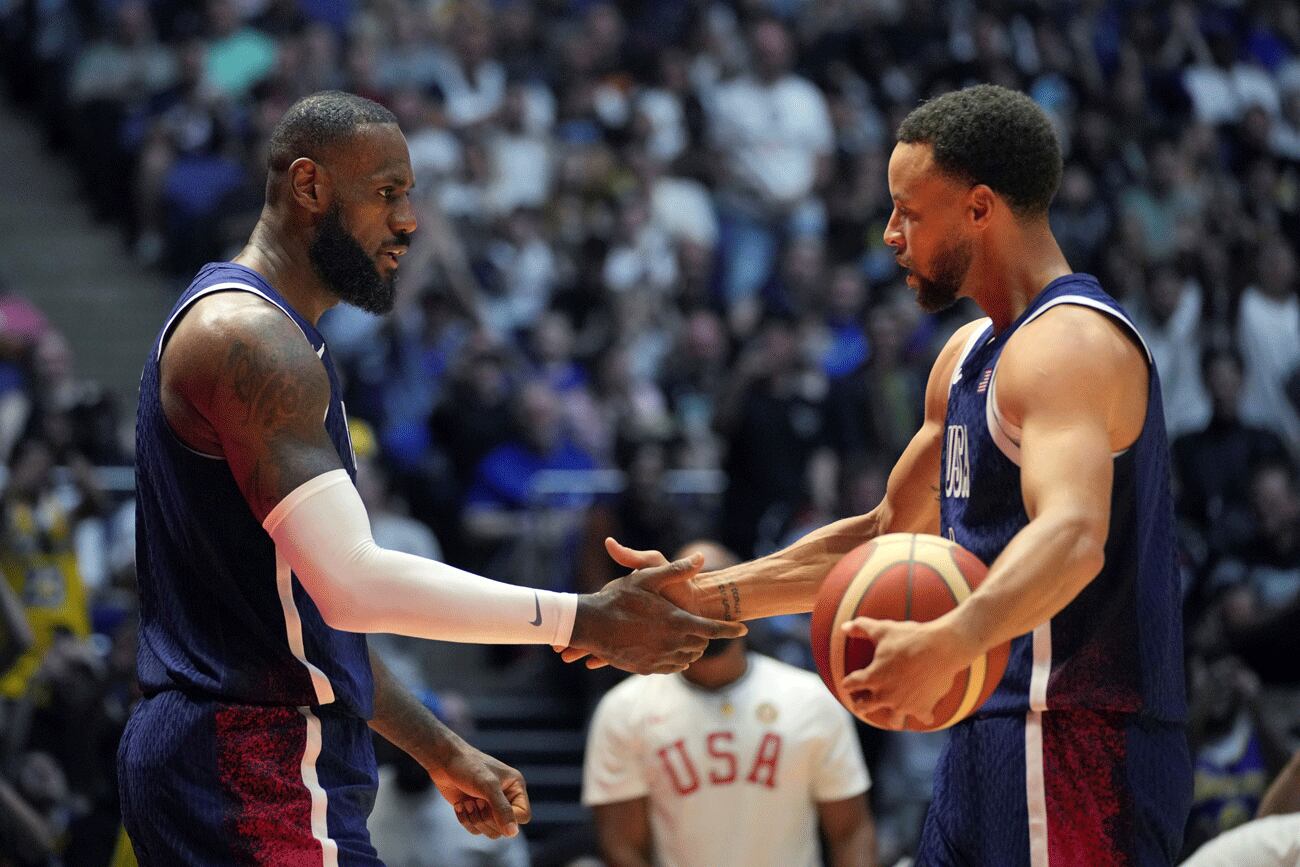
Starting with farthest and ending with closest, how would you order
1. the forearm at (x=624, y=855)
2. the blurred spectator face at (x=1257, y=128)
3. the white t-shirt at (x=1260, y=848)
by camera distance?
the blurred spectator face at (x=1257, y=128)
the forearm at (x=624, y=855)
the white t-shirt at (x=1260, y=848)

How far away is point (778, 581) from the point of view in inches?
197

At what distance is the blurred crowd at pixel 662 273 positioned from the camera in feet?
32.2

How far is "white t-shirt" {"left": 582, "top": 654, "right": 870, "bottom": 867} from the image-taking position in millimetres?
6297

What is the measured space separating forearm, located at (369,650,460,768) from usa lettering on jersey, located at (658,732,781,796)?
72.5 inches

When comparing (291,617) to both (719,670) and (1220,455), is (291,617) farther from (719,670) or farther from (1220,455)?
(1220,455)

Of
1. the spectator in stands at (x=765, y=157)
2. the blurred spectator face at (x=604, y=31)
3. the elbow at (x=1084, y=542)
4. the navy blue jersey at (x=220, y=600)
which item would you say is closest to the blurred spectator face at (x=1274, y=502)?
the spectator in stands at (x=765, y=157)

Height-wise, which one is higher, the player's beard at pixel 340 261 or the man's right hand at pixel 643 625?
the player's beard at pixel 340 261

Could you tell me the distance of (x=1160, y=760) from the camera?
13.4 ft

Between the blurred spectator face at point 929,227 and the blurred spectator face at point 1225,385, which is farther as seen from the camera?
the blurred spectator face at point 1225,385

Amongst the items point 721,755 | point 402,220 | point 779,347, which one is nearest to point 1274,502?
point 779,347

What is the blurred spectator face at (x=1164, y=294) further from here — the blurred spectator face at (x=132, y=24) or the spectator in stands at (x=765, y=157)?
the blurred spectator face at (x=132, y=24)

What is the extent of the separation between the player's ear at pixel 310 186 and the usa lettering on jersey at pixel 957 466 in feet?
5.25

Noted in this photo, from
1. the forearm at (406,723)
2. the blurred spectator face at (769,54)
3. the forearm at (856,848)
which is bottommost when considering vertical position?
the forearm at (856,848)

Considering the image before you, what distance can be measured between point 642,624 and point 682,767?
2044 millimetres
